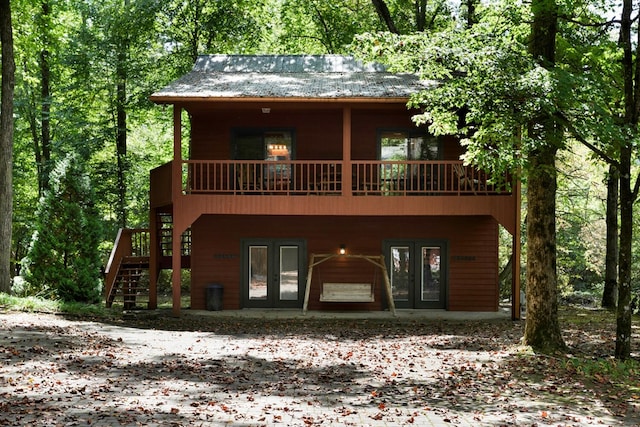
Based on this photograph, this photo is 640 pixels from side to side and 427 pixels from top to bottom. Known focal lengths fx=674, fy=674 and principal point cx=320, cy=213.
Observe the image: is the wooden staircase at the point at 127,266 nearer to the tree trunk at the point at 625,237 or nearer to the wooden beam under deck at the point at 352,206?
the wooden beam under deck at the point at 352,206

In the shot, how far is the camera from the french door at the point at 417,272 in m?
19.1

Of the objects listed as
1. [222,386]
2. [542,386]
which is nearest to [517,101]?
[542,386]

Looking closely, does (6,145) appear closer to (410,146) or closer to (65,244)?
(65,244)

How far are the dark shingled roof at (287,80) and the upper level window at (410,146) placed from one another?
1.51 meters

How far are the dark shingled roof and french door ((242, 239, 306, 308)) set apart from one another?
14.6 ft

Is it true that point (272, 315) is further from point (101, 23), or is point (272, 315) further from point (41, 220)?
point (101, 23)

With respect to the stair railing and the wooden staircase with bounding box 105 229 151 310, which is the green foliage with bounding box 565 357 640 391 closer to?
the wooden staircase with bounding box 105 229 151 310

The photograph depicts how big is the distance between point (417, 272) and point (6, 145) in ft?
37.3

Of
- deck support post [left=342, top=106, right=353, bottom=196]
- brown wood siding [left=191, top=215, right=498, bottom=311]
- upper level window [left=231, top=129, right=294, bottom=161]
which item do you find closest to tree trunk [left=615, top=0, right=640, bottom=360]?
deck support post [left=342, top=106, right=353, bottom=196]

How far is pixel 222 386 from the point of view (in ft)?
28.8

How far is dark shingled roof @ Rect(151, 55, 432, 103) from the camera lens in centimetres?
1650

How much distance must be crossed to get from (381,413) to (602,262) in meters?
25.6

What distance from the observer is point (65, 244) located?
53.4 ft

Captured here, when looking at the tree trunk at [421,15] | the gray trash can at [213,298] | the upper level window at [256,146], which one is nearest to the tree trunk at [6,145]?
the gray trash can at [213,298]
